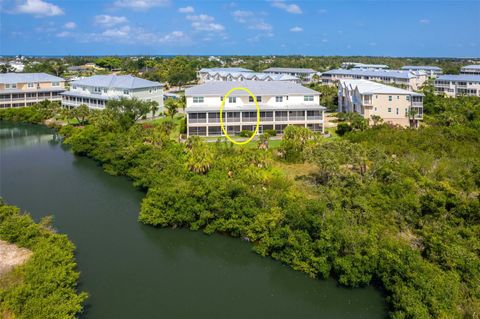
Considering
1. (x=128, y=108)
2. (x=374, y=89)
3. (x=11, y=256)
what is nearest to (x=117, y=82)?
(x=128, y=108)

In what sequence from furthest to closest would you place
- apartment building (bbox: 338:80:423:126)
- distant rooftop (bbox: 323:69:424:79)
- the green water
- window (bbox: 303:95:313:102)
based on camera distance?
distant rooftop (bbox: 323:69:424:79) → apartment building (bbox: 338:80:423:126) → window (bbox: 303:95:313:102) → the green water

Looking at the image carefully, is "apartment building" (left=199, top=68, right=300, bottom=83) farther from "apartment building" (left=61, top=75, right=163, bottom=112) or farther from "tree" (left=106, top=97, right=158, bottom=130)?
"tree" (left=106, top=97, right=158, bottom=130)

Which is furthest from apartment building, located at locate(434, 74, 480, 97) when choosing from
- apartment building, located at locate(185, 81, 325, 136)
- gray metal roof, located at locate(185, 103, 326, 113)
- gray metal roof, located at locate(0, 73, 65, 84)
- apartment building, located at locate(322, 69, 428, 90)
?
gray metal roof, located at locate(0, 73, 65, 84)

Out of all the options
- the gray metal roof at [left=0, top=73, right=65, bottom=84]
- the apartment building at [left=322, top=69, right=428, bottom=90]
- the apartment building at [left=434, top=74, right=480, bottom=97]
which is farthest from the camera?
the apartment building at [left=322, top=69, right=428, bottom=90]

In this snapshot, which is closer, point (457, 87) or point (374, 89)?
point (374, 89)

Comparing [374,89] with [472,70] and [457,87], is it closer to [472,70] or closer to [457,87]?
[457,87]

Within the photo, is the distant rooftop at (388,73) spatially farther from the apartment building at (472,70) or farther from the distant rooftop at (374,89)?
the distant rooftop at (374,89)
